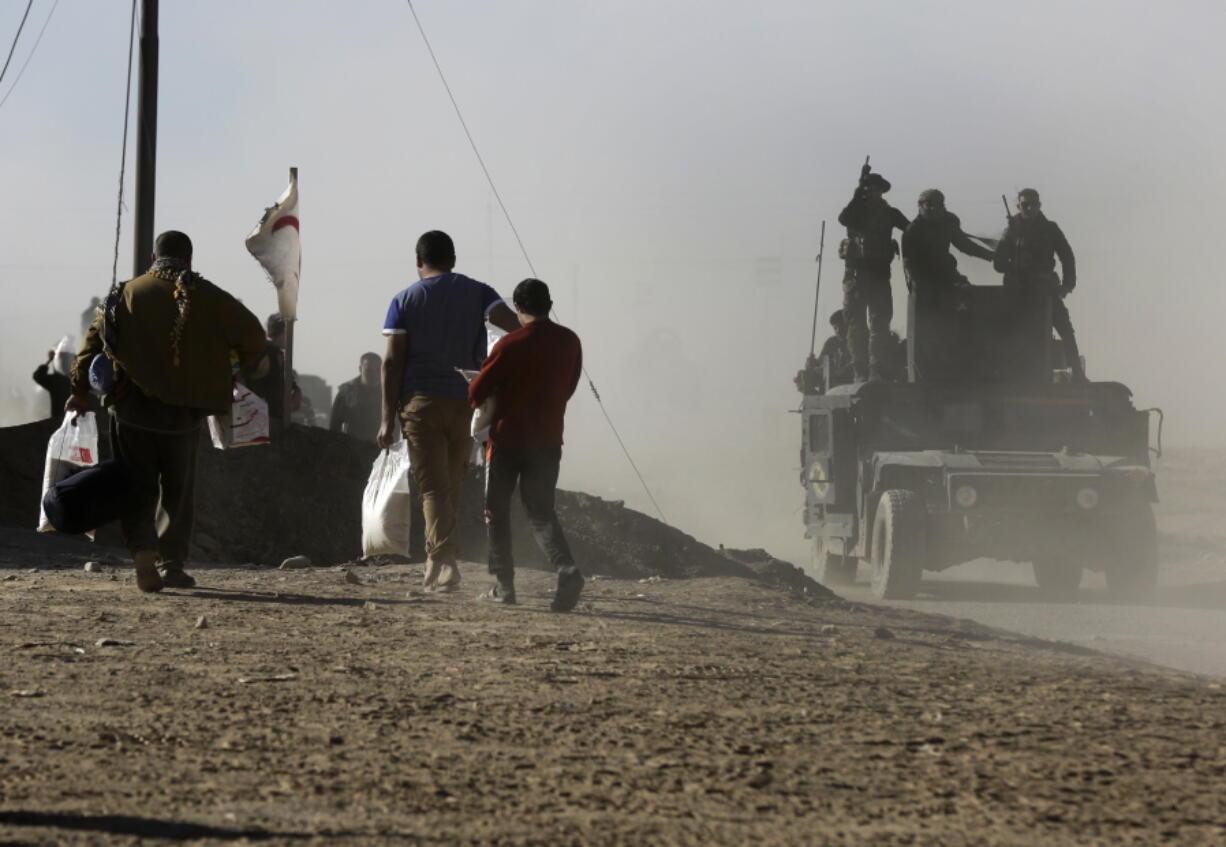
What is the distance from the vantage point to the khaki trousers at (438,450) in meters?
9.44

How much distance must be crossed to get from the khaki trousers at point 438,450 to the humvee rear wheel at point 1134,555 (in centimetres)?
759

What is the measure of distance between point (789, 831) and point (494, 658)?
3.07 m

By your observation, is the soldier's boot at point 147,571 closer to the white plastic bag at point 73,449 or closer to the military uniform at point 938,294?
the white plastic bag at point 73,449

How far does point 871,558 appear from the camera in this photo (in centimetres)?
1627

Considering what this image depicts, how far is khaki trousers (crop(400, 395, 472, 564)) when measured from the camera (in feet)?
31.0

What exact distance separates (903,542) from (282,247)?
5.66 m

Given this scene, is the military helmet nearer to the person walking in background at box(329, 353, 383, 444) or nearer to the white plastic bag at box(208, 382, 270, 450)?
the person walking in background at box(329, 353, 383, 444)

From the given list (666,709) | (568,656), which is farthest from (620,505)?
(666,709)

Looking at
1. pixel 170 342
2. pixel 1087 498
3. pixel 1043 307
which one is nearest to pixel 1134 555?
pixel 1087 498

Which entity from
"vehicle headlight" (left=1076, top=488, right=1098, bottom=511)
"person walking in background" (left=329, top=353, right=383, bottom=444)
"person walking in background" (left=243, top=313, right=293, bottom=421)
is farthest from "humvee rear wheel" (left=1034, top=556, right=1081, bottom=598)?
"person walking in background" (left=243, top=313, right=293, bottom=421)

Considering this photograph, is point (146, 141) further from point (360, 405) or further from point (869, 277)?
point (869, 277)

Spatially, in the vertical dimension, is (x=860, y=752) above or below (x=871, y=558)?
below

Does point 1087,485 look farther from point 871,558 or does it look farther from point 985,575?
point 985,575

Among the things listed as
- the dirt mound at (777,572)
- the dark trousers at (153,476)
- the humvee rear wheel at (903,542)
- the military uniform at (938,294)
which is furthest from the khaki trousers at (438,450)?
the military uniform at (938,294)
